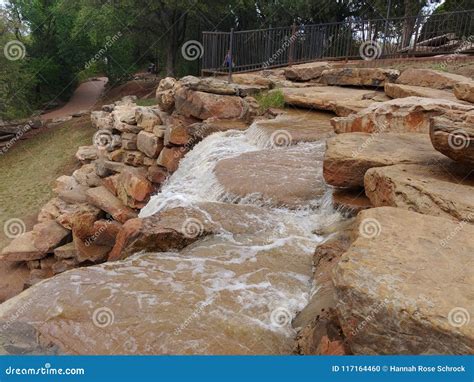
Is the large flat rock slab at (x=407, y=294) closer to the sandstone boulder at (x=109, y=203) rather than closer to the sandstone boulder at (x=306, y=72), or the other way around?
the sandstone boulder at (x=109, y=203)

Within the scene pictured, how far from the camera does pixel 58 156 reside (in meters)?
18.7

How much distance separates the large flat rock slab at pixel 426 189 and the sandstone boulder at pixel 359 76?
6.66 meters

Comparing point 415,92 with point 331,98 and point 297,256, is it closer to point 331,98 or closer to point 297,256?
point 331,98

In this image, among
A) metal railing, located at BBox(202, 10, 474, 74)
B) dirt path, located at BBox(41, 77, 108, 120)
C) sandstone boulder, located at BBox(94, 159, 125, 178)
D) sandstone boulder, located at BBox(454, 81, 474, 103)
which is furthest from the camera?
dirt path, located at BBox(41, 77, 108, 120)

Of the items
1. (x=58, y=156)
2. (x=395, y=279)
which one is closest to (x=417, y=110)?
(x=395, y=279)

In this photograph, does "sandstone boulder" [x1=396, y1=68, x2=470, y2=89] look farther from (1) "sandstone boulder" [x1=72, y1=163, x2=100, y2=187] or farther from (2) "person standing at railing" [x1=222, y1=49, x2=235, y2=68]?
(1) "sandstone boulder" [x1=72, y1=163, x2=100, y2=187]

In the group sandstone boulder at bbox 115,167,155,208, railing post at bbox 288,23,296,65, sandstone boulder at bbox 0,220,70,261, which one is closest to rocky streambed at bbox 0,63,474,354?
sandstone boulder at bbox 115,167,155,208

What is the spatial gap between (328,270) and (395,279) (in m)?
1.57

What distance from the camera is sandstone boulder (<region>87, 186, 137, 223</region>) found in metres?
10.1

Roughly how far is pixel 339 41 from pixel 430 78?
5.72 m

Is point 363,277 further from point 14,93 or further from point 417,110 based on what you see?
point 14,93

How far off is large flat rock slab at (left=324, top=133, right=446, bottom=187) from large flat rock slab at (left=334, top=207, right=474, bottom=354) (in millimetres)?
1938

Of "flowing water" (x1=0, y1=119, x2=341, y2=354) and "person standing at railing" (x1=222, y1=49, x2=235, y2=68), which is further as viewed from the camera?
"person standing at railing" (x1=222, y1=49, x2=235, y2=68)

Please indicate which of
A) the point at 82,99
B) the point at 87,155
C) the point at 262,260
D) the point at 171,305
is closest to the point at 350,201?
the point at 262,260
